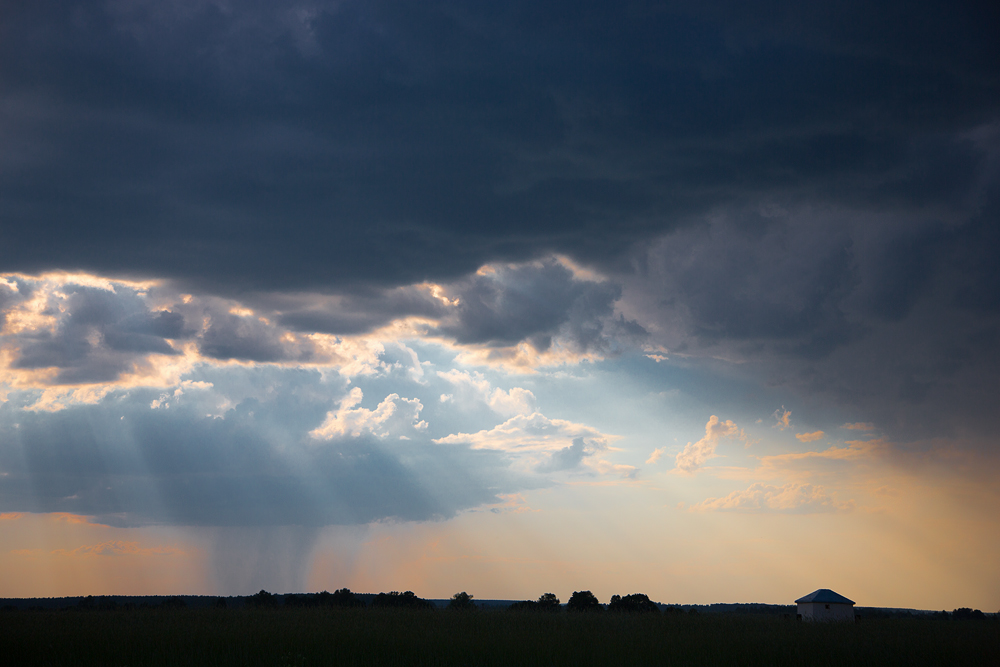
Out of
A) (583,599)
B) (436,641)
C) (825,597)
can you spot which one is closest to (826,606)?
(825,597)

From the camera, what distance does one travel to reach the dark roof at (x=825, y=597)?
54.5 metres

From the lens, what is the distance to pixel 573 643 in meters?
27.3

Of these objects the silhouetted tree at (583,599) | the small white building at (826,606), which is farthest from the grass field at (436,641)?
the silhouetted tree at (583,599)

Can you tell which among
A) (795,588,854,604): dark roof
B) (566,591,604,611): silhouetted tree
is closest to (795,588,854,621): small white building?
(795,588,854,604): dark roof

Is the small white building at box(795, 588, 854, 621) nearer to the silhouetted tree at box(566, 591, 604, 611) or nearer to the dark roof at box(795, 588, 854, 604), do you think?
the dark roof at box(795, 588, 854, 604)

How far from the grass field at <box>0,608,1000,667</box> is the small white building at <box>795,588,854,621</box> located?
2038 cm

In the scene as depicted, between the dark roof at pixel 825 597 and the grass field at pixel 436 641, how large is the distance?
21.5 meters

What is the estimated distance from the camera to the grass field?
24.5 metres

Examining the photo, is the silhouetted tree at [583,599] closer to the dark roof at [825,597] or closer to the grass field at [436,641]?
the dark roof at [825,597]

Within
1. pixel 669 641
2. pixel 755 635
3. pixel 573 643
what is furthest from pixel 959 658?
pixel 573 643

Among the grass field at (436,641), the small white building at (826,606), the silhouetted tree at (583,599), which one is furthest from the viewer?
the silhouetted tree at (583,599)

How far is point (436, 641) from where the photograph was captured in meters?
26.5

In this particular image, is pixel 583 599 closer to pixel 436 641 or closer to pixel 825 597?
pixel 825 597

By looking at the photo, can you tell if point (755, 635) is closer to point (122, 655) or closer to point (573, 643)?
point (573, 643)
